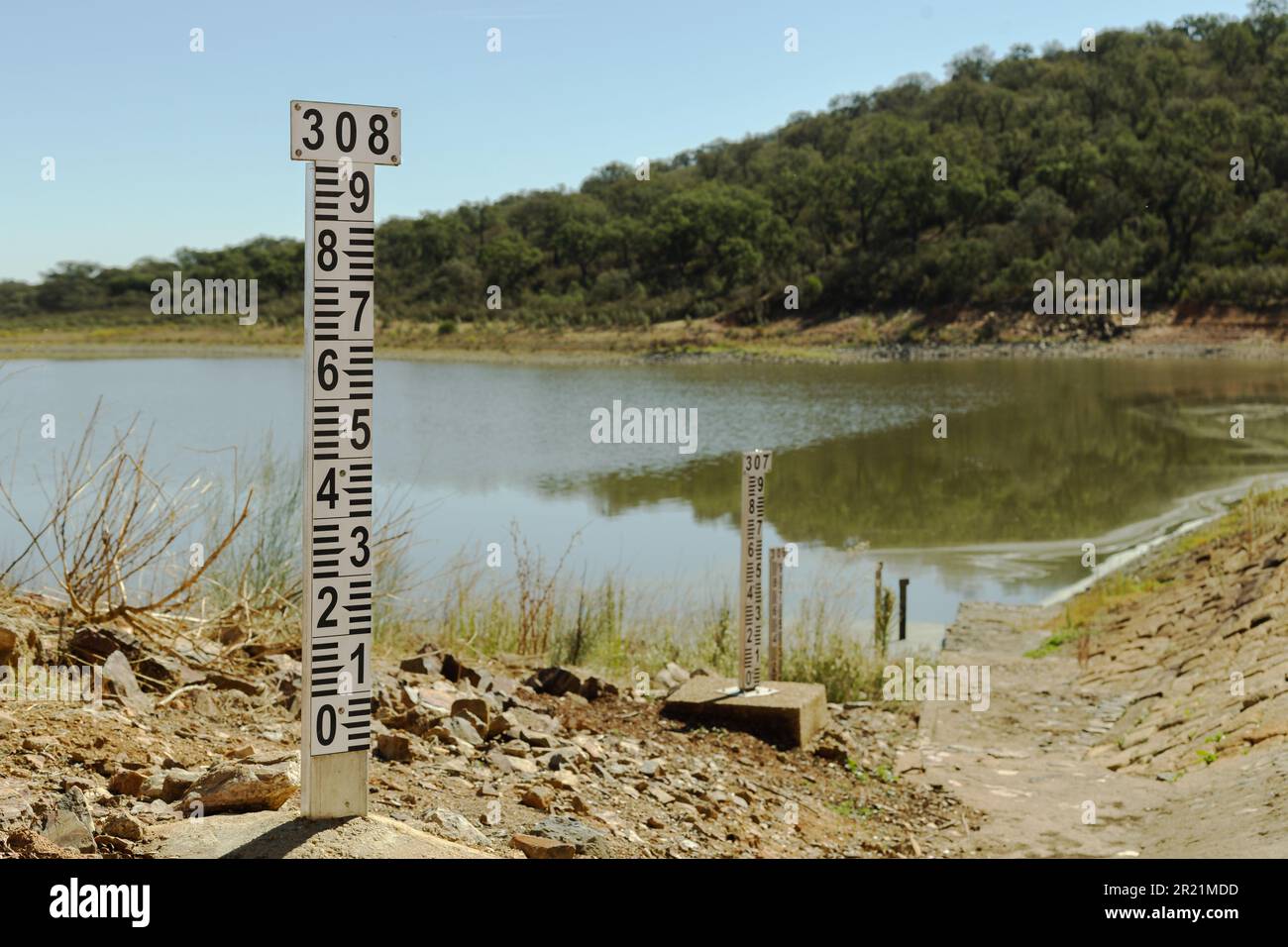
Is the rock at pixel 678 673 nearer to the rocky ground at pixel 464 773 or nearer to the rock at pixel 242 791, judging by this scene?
the rocky ground at pixel 464 773

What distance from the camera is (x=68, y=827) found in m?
3.87

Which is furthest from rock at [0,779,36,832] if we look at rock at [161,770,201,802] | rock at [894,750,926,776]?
rock at [894,750,926,776]

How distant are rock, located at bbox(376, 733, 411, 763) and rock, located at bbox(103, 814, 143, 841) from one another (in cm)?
154

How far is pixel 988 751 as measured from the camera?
875 centimetres

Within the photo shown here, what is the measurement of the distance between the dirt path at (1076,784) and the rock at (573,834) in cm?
249

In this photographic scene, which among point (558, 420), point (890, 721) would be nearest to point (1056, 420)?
point (558, 420)

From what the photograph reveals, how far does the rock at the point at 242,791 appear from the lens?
4.27 metres

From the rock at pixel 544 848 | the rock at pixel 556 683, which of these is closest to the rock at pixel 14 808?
the rock at pixel 544 848

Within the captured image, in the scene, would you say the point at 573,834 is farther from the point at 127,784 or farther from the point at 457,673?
the point at 457,673

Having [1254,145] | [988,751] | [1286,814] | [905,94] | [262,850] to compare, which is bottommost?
[988,751]

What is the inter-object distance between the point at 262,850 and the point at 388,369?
5760cm

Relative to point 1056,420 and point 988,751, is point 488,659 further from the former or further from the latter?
point 1056,420

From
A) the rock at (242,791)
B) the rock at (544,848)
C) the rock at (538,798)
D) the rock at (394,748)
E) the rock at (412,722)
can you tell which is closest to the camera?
the rock at (242,791)

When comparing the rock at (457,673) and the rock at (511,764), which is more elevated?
the rock at (457,673)
